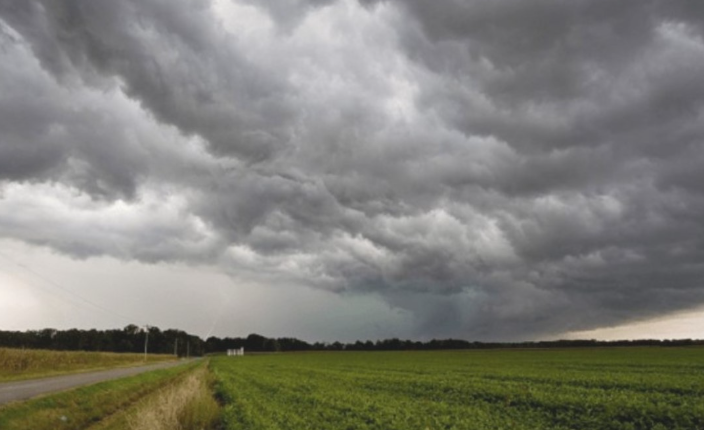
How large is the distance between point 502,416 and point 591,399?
4586 mm

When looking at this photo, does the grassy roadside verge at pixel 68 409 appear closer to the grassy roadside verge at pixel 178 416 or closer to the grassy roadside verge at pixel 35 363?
the grassy roadside verge at pixel 178 416

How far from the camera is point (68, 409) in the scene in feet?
73.9

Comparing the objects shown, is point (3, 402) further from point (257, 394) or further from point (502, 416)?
point (502, 416)

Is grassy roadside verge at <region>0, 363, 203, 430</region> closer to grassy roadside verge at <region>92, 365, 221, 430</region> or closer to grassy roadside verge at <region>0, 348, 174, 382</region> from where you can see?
grassy roadside verge at <region>92, 365, 221, 430</region>

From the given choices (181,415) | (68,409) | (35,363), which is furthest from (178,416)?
(35,363)

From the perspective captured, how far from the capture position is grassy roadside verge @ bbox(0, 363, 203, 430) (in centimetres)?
1909

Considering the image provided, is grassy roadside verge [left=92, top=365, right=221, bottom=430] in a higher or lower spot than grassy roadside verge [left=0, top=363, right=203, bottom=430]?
higher

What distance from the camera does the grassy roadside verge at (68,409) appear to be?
19.1 metres

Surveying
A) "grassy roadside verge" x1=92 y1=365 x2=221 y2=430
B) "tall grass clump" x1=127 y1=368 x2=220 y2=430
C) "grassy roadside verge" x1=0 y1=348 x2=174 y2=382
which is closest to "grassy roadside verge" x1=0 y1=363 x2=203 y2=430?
"grassy roadside verge" x1=92 y1=365 x2=221 y2=430

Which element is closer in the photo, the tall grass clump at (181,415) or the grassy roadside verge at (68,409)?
the tall grass clump at (181,415)

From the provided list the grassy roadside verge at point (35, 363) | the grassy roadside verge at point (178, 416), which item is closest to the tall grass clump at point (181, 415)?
the grassy roadside verge at point (178, 416)

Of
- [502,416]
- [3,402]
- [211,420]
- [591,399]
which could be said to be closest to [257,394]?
[211,420]

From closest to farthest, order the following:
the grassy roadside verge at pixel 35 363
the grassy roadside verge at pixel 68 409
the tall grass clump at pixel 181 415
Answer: the tall grass clump at pixel 181 415 → the grassy roadside verge at pixel 68 409 → the grassy roadside verge at pixel 35 363

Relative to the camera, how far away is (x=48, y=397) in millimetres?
24484
